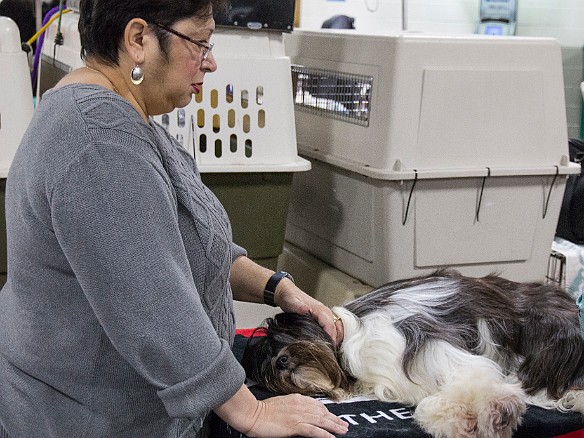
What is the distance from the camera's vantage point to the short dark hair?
1231 millimetres

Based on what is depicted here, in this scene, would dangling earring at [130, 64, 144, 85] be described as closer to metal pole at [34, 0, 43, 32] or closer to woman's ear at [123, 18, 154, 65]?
woman's ear at [123, 18, 154, 65]

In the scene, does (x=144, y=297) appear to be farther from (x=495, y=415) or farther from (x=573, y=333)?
(x=573, y=333)

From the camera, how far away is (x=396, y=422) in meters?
1.52

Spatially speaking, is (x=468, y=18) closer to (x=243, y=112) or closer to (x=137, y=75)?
(x=243, y=112)

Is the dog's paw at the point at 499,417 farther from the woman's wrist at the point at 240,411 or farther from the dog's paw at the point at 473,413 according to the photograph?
the woman's wrist at the point at 240,411

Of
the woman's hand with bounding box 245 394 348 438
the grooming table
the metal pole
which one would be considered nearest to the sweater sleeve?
the woman's hand with bounding box 245 394 348 438

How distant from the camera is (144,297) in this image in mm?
1207

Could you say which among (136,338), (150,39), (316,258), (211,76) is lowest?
(316,258)

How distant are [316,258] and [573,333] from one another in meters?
1.07

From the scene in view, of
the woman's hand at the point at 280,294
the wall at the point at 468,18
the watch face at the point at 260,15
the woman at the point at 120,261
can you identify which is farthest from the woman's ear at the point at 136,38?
the wall at the point at 468,18

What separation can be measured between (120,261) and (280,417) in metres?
0.39

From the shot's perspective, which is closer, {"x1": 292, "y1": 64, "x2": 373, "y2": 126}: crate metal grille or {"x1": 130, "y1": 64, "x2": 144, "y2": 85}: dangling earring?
{"x1": 130, "y1": 64, "x2": 144, "y2": 85}: dangling earring

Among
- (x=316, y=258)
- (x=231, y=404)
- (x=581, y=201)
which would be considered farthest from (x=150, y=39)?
(x=581, y=201)

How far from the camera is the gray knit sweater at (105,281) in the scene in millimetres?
1184
